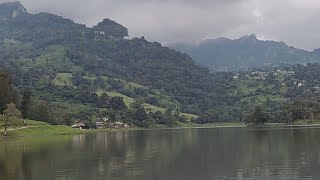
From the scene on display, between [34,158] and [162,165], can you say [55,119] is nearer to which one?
[34,158]

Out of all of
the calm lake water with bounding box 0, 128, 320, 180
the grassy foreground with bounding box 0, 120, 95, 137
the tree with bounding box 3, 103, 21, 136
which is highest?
the tree with bounding box 3, 103, 21, 136

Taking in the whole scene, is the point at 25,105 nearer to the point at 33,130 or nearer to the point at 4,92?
the point at 4,92

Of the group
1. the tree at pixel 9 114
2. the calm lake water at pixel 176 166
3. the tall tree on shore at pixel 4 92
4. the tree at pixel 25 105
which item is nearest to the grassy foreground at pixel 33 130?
the tree at pixel 9 114

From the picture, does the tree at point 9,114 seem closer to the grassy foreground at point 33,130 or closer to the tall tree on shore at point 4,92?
the grassy foreground at point 33,130

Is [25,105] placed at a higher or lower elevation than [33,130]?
higher

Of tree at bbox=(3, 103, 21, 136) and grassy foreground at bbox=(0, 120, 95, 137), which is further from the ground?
tree at bbox=(3, 103, 21, 136)

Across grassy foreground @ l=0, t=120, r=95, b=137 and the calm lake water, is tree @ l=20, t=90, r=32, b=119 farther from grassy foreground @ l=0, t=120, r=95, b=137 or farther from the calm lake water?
the calm lake water

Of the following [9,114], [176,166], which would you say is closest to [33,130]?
[9,114]

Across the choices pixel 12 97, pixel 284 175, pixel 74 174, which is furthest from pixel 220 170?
→ pixel 12 97

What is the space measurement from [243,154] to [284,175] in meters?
21.8

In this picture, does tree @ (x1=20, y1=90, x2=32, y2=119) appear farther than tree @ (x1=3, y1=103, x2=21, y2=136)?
Yes

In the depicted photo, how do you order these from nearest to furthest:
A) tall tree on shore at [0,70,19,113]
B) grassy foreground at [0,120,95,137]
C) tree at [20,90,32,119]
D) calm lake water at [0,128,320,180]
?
calm lake water at [0,128,320,180], grassy foreground at [0,120,95,137], tall tree on shore at [0,70,19,113], tree at [20,90,32,119]

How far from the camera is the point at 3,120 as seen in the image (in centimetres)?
13450

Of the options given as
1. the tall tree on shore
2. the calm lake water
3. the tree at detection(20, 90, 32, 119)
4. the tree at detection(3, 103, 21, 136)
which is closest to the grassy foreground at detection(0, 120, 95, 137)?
the tree at detection(3, 103, 21, 136)
